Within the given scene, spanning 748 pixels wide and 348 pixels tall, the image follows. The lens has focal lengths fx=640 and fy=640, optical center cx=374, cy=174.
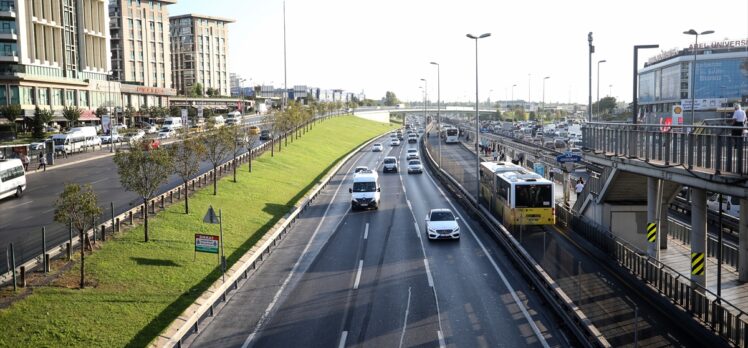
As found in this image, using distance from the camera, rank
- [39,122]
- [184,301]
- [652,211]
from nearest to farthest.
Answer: [184,301] < [652,211] < [39,122]

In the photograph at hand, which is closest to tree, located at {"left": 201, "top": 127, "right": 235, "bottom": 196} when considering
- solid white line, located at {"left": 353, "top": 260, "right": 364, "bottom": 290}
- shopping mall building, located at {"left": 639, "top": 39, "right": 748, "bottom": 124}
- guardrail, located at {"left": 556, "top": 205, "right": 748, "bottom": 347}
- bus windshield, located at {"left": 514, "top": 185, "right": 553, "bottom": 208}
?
solid white line, located at {"left": 353, "top": 260, "right": 364, "bottom": 290}

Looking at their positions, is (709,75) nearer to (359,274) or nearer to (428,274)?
(428,274)

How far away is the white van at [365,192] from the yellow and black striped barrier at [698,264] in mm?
22043

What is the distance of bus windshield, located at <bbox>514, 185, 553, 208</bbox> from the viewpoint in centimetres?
3050

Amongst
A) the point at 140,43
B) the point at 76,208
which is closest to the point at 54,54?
the point at 140,43

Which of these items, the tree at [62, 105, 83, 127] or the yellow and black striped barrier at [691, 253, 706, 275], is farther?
the tree at [62, 105, 83, 127]

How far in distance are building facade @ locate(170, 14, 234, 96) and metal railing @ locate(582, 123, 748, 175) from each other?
15658 cm

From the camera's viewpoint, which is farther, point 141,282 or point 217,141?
point 217,141

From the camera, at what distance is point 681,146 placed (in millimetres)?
19688

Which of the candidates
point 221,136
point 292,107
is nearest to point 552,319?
point 221,136

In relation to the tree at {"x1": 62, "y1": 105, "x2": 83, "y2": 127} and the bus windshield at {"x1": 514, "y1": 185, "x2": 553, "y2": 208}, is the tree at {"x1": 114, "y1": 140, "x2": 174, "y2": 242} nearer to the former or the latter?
the bus windshield at {"x1": 514, "y1": 185, "x2": 553, "y2": 208}

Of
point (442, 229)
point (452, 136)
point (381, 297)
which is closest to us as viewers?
point (381, 297)

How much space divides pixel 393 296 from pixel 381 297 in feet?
1.30

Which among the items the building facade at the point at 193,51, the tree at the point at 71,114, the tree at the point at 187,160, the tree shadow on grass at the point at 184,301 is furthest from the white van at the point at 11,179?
the building facade at the point at 193,51
